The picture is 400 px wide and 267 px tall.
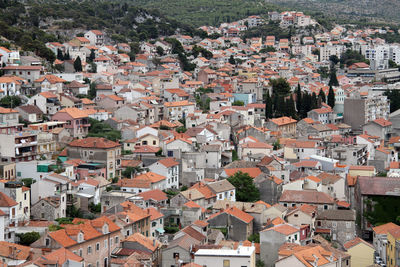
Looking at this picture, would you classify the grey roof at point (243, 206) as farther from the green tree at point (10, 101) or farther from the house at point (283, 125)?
the house at point (283, 125)

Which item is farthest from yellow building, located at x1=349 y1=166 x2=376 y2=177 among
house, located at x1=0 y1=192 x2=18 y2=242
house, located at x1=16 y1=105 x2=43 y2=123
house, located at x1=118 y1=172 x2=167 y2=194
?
house, located at x1=0 y1=192 x2=18 y2=242

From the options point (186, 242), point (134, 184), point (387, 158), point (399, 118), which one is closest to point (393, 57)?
point (399, 118)

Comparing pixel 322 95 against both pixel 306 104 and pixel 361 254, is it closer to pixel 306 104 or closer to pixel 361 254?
pixel 306 104

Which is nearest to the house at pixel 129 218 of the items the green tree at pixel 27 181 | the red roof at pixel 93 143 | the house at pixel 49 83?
the green tree at pixel 27 181

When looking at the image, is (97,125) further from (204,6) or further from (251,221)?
(204,6)

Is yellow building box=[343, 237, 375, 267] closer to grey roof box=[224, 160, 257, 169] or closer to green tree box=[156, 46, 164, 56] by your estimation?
grey roof box=[224, 160, 257, 169]
